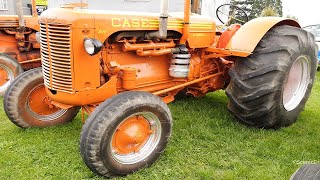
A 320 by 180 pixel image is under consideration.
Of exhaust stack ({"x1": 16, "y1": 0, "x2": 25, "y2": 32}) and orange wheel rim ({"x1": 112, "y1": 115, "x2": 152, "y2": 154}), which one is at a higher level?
exhaust stack ({"x1": 16, "y1": 0, "x2": 25, "y2": 32})

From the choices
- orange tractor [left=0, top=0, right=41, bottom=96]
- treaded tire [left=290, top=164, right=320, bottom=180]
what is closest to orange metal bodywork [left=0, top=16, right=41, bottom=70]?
orange tractor [left=0, top=0, right=41, bottom=96]

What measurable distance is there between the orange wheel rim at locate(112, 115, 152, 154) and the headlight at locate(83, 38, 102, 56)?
67 cm

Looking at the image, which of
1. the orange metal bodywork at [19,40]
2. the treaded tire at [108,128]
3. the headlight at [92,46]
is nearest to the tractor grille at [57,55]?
the headlight at [92,46]

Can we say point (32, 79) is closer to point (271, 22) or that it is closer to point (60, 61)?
point (60, 61)

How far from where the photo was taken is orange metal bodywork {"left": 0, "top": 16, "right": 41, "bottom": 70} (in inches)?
223

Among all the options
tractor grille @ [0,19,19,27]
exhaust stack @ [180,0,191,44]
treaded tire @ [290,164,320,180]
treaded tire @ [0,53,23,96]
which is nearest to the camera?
treaded tire @ [290,164,320,180]

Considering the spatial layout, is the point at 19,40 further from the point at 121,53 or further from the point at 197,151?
the point at 197,151

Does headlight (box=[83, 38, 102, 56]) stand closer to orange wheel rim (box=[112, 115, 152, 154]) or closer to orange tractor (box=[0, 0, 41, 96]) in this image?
orange wheel rim (box=[112, 115, 152, 154])

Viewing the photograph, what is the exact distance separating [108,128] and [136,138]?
394 mm

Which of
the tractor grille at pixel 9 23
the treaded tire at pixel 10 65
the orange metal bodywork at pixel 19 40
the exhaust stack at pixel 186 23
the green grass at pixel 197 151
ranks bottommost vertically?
the green grass at pixel 197 151

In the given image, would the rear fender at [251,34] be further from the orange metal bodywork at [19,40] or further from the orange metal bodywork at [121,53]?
the orange metal bodywork at [19,40]

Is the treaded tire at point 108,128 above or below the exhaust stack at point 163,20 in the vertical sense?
below

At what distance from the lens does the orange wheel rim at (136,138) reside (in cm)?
283

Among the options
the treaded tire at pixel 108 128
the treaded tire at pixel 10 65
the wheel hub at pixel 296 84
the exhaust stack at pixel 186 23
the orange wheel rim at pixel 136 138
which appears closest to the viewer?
the treaded tire at pixel 108 128
